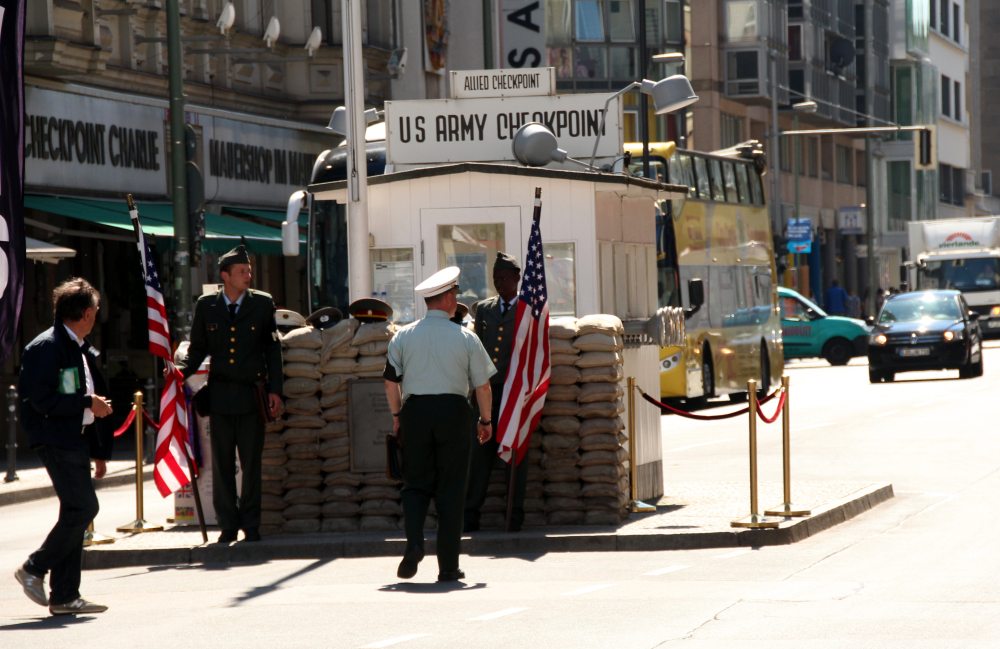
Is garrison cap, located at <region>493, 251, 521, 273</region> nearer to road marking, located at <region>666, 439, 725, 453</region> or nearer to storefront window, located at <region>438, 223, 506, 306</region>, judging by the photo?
storefront window, located at <region>438, 223, 506, 306</region>

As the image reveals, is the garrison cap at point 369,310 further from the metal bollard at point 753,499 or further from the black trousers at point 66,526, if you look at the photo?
the black trousers at point 66,526

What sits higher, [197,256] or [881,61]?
[881,61]

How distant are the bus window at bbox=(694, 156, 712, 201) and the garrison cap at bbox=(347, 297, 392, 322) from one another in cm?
1868

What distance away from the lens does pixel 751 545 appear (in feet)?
45.2

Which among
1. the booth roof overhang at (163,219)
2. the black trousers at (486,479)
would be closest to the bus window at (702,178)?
the booth roof overhang at (163,219)

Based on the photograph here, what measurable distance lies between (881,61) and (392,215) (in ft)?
226

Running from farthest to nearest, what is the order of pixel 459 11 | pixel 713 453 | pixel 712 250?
1. pixel 459 11
2. pixel 712 250
3. pixel 713 453

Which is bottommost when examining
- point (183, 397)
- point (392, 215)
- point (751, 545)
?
point (751, 545)

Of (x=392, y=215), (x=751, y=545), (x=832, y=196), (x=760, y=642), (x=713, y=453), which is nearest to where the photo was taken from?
(x=760, y=642)

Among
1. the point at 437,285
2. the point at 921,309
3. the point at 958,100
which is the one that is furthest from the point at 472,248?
the point at 958,100

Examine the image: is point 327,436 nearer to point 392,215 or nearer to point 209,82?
point 392,215

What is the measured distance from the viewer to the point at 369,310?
1460 centimetres

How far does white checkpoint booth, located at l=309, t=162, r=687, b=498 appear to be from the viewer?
52.0 feet

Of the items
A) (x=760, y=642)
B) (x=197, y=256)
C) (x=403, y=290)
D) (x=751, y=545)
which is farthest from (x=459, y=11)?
(x=760, y=642)
